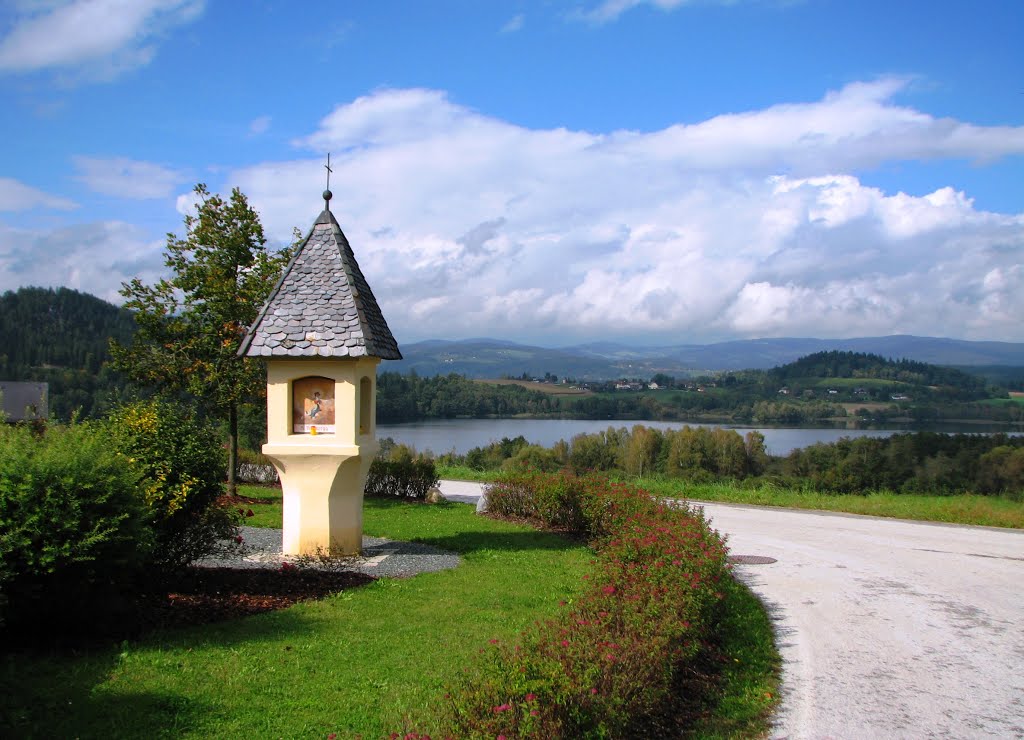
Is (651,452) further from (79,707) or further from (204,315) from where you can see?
(79,707)

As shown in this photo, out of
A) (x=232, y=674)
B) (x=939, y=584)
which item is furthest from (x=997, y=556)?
(x=232, y=674)

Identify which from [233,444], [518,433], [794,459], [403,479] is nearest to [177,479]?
[233,444]

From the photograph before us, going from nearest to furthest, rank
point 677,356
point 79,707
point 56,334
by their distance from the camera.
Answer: point 79,707, point 56,334, point 677,356

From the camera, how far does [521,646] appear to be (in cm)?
472

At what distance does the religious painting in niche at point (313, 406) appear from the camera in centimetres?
995

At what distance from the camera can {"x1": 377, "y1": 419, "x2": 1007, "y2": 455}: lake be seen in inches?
1293

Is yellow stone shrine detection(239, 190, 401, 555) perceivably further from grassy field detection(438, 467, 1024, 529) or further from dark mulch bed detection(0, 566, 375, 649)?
grassy field detection(438, 467, 1024, 529)

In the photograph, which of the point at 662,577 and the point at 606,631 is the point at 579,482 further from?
the point at 606,631

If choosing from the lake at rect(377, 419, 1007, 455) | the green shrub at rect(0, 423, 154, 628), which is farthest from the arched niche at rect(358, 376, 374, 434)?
the lake at rect(377, 419, 1007, 455)

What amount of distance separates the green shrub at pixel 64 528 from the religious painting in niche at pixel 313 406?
3722 millimetres

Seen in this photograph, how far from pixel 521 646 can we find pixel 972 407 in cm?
4869

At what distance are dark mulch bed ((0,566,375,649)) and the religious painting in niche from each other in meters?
1.86

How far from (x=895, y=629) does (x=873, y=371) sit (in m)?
57.5

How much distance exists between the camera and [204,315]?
16453 millimetres
